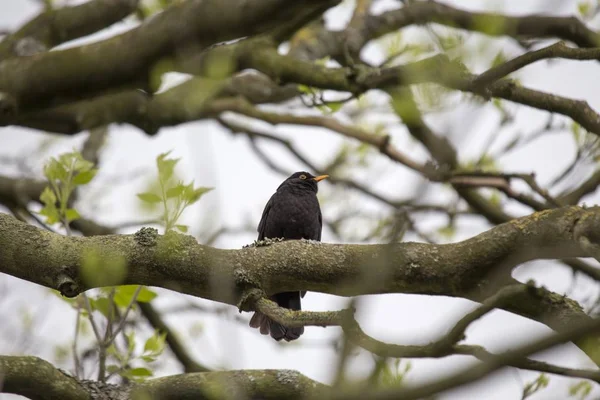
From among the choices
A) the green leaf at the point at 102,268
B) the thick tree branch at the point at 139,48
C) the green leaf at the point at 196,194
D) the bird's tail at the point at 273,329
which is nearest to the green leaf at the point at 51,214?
the thick tree branch at the point at 139,48

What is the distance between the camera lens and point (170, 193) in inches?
146

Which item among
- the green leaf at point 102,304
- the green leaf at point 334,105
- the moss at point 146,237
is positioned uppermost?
the green leaf at point 334,105

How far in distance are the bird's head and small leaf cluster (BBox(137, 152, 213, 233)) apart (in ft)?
9.35

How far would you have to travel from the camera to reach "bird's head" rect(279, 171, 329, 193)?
668cm

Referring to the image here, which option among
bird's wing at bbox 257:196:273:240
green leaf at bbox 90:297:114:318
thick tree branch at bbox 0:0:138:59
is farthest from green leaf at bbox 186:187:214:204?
bird's wing at bbox 257:196:273:240

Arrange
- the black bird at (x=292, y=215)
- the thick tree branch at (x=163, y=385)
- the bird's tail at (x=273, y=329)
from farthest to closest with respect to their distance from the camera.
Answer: the black bird at (x=292, y=215) < the bird's tail at (x=273, y=329) < the thick tree branch at (x=163, y=385)

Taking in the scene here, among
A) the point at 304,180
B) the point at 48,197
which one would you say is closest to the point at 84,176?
the point at 48,197

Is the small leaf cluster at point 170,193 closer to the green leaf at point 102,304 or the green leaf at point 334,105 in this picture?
the green leaf at point 102,304

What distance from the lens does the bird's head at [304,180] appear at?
21.9ft

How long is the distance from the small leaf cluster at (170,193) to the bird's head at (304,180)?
9.35 feet

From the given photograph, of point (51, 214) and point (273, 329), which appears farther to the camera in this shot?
point (273, 329)

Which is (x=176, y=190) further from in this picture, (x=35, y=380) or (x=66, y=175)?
(x=35, y=380)

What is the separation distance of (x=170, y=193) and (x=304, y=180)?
315cm

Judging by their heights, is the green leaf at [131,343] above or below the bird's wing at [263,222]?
below
